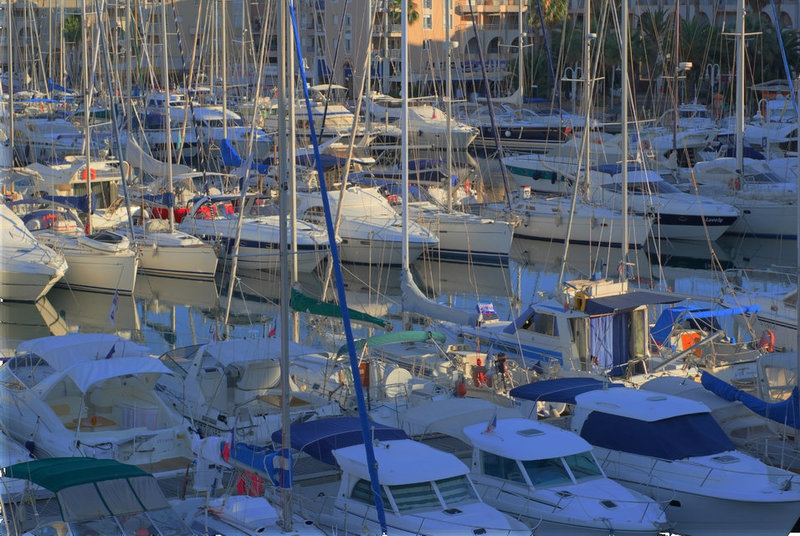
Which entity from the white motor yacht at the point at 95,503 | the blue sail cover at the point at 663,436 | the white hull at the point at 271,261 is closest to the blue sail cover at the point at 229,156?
the white hull at the point at 271,261

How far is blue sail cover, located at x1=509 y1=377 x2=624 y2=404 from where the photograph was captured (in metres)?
16.1

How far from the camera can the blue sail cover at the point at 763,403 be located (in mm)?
15383

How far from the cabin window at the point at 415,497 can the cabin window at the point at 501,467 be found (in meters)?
1.28

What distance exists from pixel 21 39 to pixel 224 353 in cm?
5177

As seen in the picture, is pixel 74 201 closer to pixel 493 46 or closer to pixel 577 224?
pixel 577 224

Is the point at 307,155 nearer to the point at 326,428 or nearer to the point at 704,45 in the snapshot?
the point at 326,428

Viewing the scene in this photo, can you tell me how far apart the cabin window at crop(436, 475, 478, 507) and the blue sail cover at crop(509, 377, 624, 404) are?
309cm

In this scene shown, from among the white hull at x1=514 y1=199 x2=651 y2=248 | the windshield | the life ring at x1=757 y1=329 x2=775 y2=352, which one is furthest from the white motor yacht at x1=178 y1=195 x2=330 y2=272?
the windshield

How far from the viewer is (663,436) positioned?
47.4 feet

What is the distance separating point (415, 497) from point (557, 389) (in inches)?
165

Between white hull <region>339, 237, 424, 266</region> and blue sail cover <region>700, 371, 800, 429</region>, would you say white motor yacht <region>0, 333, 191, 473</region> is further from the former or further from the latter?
white hull <region>339, 237, 424, 266</region>

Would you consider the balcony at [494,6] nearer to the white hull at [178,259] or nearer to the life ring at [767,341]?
the white hull at [178,259]

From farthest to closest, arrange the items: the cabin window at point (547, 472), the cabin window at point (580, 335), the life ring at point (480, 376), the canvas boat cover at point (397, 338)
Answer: the cabin window at point (580, 335) < the life ring at point (480, 376) < the canvas boat cover at point (397, 338) < the cabin window at point (547, 472)

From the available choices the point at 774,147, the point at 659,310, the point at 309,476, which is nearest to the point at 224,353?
the point at 309,476
